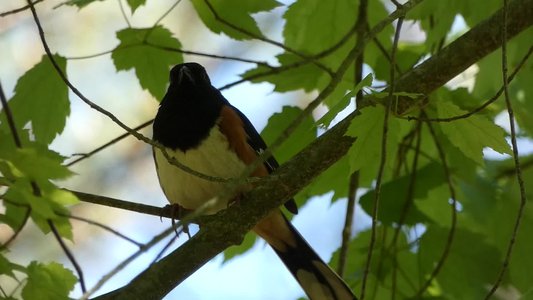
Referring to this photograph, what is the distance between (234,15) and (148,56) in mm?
339

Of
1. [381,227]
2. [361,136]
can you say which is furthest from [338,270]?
[361,136]

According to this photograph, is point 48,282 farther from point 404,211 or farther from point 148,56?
point 404,211

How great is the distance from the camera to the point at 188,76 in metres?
3.35

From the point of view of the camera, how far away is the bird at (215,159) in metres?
3.03

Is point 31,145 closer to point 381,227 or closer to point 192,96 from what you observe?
point 192,96

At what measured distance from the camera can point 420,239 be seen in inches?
123

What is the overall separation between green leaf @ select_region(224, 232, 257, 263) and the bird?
1.6 inches

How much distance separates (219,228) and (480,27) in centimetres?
99

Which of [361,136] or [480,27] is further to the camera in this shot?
[480,27]

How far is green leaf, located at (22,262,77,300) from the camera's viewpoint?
7.02 ft

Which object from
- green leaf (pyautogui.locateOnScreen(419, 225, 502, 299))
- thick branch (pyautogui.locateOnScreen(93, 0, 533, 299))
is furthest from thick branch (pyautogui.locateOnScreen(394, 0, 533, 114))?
green leaf (pyautogui.locateOnScreen(419, 225, 502, 299))

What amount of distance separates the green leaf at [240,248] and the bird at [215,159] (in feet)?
0.13

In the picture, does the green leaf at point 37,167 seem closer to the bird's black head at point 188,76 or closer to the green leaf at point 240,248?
the green leaf at point 240,248

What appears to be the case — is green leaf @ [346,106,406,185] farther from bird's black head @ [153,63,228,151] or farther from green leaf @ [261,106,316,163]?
bird's black head @ [153,63,228,151]
